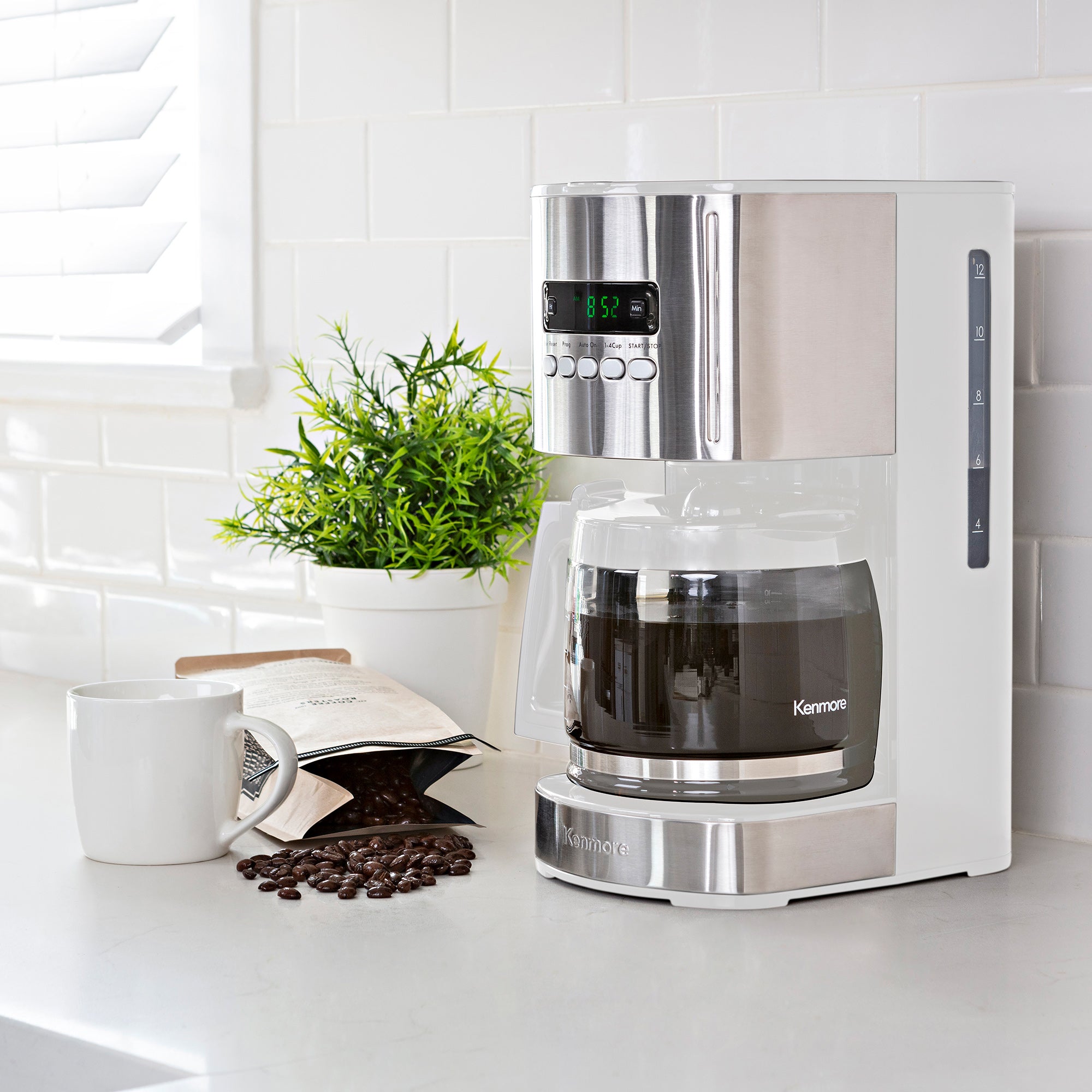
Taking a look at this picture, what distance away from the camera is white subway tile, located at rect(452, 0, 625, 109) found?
1078mm

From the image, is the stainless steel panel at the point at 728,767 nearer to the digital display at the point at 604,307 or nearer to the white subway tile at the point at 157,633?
the digital display at the point at 604,307

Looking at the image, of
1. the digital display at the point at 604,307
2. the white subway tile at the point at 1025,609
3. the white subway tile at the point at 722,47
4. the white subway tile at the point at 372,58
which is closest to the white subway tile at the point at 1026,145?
the white subway tile at the point at 722,47

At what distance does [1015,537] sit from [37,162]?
1.05 metres

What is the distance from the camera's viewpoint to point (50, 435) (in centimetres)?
147

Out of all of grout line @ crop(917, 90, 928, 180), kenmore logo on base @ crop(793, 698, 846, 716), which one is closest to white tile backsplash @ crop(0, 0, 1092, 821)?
grout line @ crop(917, 90, 928, 180)

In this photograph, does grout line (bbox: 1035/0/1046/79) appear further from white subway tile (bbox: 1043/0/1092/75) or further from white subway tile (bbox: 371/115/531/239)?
white subway tile (bbox: 371/115/531/239)

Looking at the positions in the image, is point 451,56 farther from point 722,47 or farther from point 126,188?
point 126,188

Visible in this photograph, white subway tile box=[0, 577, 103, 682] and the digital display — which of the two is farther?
white subway tile box=[0, 577, 103, 682]

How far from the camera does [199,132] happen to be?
131cm

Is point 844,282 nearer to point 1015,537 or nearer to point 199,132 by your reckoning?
point 1015,537

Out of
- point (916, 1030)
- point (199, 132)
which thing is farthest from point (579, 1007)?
point (199, 132)

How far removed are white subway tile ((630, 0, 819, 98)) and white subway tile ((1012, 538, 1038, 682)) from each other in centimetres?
35

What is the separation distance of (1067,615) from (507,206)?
1.73ft

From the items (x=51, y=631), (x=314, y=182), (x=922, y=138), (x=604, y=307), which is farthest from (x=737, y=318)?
(x=51, y=631)
